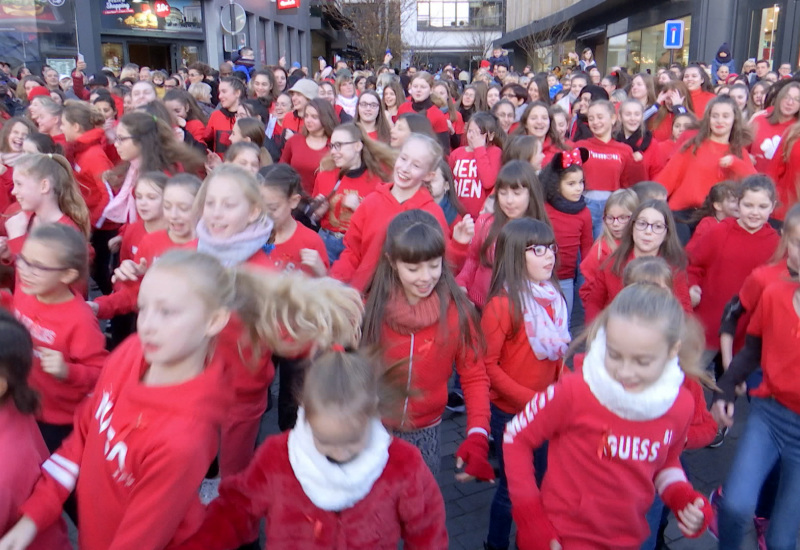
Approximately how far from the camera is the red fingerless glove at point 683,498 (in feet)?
Result: 7.40

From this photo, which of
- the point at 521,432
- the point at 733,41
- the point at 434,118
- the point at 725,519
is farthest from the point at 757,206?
the point at 733,41

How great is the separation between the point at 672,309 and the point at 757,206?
7.28ft

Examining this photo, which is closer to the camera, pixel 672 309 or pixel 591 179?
pixel 672 309

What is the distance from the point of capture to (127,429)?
1.98 meters

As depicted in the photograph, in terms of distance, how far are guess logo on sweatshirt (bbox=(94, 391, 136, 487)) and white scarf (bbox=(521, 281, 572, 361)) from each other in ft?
6.01

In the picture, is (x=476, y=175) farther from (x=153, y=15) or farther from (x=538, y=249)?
(x=153, y=15)

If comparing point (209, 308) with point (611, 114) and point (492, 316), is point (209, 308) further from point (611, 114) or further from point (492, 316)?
point (611, 114)

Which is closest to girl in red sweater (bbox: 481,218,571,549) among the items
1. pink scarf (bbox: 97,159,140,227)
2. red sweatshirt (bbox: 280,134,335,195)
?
pink scarf (bbox: 97,159,140,227)

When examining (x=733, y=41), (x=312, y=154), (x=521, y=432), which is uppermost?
(x=733, y=41)

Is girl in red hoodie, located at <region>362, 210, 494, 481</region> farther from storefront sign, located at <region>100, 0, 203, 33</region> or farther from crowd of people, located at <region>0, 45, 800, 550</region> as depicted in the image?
storefront sign, located at <region>100, 0, 203, 33</region>

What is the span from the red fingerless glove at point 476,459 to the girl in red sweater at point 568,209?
8.53 ft

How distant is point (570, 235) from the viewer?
504 cm

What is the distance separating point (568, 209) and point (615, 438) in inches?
118

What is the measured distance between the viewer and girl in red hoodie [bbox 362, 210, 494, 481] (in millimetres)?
2871
